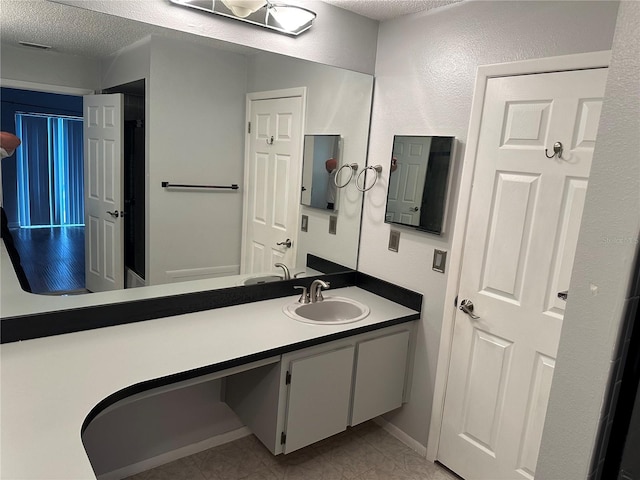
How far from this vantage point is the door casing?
1.77 metres

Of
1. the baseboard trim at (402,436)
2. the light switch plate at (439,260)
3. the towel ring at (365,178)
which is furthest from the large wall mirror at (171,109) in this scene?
the baseboard trim at (402,436)

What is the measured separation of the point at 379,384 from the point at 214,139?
1546 mm

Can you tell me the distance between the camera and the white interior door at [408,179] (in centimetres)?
233

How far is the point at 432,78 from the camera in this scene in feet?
7.54

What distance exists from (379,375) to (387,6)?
6.35 ft

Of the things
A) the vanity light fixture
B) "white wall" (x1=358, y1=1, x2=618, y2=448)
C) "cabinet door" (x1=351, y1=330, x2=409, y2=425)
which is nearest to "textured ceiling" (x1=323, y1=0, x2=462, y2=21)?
"white wall" (x1=358, y1=1, x2=618, y2=448)

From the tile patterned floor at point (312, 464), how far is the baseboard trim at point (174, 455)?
0.9 inches

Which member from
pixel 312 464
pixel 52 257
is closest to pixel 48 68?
pixel 52 257

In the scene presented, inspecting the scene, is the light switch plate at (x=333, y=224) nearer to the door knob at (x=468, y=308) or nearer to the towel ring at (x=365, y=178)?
the towel ring at (x=365, y=178)

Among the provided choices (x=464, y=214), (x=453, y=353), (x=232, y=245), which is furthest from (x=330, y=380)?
(x=464, y=214)

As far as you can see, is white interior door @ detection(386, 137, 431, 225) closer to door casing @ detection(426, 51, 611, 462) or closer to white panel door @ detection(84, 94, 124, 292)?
door casing @ detection(426, 51, 611, 462)

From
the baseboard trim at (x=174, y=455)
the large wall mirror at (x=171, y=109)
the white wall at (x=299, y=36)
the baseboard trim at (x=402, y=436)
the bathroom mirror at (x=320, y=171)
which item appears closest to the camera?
the large wall mirror at (x=171, y=109)

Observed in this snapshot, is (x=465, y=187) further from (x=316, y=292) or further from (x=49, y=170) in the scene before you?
(x=49, y=170)

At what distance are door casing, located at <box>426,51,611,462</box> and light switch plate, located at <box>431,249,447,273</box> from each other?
0.20 ft
